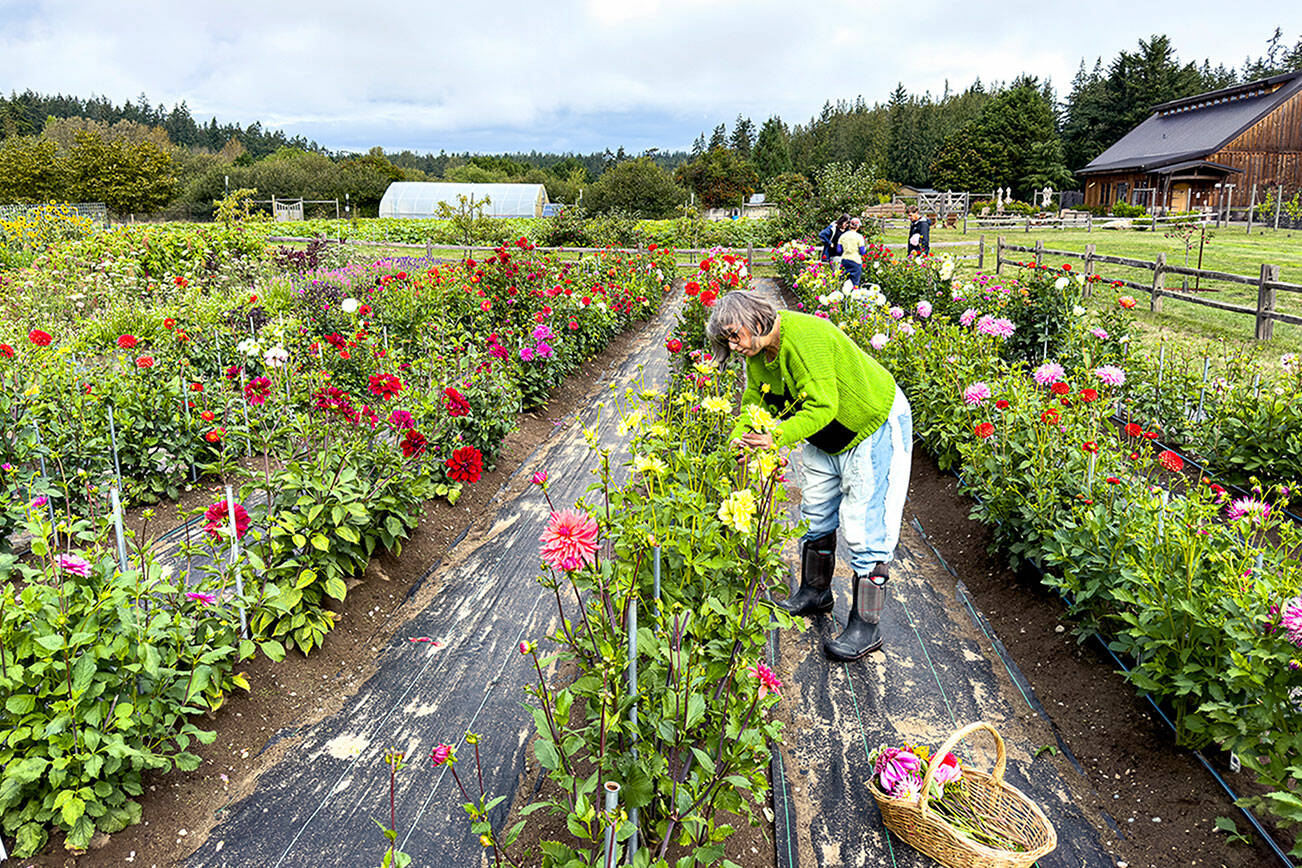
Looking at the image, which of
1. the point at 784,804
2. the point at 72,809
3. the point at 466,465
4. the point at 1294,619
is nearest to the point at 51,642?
the point at 72,809

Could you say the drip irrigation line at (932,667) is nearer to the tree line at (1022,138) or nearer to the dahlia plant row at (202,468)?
the dahlia plant row at (202,468)

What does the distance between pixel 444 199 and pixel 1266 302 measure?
32.8 meters

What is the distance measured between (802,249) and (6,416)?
9054 mm

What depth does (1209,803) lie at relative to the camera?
6.77ft

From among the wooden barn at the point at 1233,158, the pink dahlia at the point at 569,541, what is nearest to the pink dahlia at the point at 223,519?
the pink dahlia at the point at 569,541

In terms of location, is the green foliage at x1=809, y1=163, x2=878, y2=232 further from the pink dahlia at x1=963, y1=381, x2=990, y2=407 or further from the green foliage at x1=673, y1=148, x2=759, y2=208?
the green foliage at x1=673, y1=148, x2=759, y2=208

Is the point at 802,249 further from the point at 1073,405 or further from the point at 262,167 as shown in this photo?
the point at 262,167

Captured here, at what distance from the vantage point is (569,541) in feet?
5.34

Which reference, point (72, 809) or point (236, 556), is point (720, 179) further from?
point (72, 809)

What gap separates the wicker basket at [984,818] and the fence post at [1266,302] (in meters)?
7.74

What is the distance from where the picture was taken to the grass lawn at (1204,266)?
8.54 m

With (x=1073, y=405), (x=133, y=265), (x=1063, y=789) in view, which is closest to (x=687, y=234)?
(x=133, y=265)

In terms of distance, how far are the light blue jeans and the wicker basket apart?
80 centimetres

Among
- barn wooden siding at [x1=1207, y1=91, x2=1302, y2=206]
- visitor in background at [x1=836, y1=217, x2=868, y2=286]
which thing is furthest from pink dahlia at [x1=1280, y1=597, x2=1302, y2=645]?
barn wooden siding at [x1=1207, y1=91, x2=1302, y2=206]
